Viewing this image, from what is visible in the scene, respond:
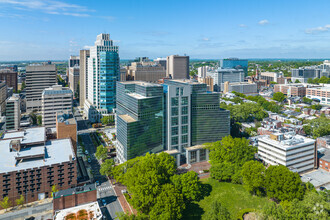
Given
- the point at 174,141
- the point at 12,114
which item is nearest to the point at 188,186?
the point at 174,141

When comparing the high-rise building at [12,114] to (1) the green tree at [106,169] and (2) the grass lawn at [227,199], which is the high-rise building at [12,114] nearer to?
(1) the green tree at [106,169]

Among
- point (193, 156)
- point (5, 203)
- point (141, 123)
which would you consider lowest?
point (5, 203)

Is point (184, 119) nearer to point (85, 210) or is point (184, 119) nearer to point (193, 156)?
point (193, 156)

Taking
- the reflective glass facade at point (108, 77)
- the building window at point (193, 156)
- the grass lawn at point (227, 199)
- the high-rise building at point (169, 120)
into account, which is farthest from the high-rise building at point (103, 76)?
the grass lawn at point (227, 199)

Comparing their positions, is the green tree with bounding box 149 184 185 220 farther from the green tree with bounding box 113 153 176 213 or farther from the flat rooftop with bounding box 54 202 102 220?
the flat rooftop with bounding box 54 202 102 220

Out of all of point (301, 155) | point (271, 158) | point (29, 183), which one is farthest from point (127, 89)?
point (301, 155)

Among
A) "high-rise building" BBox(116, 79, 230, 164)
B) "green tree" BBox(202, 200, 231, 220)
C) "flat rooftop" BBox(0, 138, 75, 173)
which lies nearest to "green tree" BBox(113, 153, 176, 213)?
"high-rise building" BBox(116, 79, 230, 164)

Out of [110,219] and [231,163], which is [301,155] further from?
[110,219]

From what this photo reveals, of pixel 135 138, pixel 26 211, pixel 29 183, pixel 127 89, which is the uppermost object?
pixel 127 89
